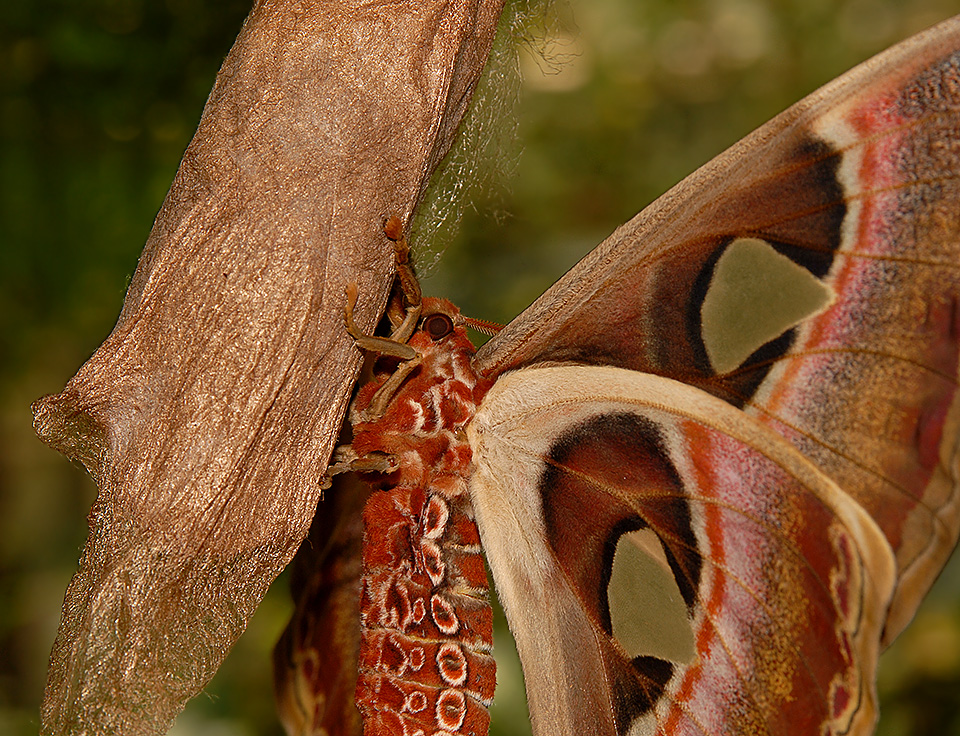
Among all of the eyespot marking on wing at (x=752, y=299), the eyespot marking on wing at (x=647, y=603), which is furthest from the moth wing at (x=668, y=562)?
the eyespot marking on wing at (x=752, y=299)

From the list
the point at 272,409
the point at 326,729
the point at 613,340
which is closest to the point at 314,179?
the point at 272,409

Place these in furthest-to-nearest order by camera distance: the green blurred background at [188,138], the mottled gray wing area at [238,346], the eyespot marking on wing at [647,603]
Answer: the green blurred background at [188,138] → the eyespot marking on wing at [647,603] → the mottled gray wing area at [238,346]

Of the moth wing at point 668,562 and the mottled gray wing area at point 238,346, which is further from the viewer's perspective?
the moth wing at point 668,562

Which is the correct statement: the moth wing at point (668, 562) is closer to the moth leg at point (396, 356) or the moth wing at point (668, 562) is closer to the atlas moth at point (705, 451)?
the atlas moth at point (705, 451)

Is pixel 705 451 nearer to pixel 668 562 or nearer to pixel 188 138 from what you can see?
pixel 668 562

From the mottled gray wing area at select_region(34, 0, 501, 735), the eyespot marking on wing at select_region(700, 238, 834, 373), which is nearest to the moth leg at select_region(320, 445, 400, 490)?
the mottled gray wing area at select_region(34, 0, 501, 735)

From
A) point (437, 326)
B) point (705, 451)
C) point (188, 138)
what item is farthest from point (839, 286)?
point (188, 138)
